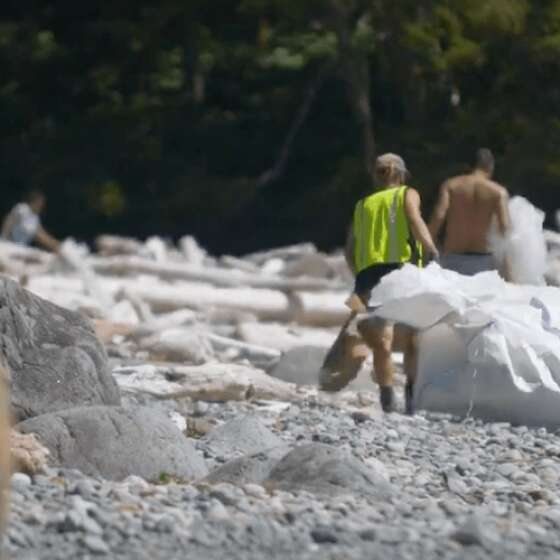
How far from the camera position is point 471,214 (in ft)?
44.0

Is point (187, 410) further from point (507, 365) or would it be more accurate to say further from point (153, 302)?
point (153, 302)

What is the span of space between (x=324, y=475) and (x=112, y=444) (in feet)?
3.13

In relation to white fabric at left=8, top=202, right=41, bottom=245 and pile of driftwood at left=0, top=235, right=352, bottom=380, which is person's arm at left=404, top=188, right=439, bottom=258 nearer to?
pile of driftwood at left=0, top=235, right=352, bottom=380

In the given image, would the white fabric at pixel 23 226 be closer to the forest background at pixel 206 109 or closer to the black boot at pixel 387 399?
the forest background at pixel 206 109

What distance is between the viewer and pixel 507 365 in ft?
40.3

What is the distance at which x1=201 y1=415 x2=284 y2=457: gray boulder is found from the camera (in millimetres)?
10641

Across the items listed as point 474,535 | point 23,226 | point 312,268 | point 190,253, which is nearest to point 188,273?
point 312,268

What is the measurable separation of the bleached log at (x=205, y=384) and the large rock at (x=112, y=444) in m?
3.49

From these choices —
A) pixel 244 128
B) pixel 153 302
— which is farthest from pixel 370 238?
pixel 244 128

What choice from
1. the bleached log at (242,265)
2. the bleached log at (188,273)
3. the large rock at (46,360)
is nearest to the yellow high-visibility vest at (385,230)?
the large rock at (46,360)

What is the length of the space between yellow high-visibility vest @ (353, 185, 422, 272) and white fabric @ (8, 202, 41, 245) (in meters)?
13.1

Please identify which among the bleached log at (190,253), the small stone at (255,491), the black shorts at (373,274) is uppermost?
the black shorts at (373,274)

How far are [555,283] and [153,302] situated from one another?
3.89 meters

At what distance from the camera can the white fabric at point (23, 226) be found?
2547 cm
